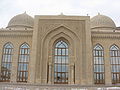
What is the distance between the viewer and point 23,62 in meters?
30.3

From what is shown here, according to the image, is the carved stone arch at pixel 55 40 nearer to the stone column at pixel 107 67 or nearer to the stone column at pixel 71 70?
the stone column at pixel 71 70

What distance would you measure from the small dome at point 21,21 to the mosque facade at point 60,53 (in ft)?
17.0

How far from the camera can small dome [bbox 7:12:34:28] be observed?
36.2 metres

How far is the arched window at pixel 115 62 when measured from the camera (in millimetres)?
29859

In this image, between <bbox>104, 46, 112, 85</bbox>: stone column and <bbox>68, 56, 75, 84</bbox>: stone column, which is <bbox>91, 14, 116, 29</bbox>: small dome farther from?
<bbox>68, 56, 75, 84</bbox>: stone column

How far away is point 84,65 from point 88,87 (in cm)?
769

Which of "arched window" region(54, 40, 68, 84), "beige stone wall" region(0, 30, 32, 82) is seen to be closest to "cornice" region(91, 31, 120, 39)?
"arched window" region(54, 40, 68, 84)

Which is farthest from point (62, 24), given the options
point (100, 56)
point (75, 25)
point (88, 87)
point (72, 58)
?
point (88, 87)

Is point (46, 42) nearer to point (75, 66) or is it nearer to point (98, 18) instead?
point (75, 66)

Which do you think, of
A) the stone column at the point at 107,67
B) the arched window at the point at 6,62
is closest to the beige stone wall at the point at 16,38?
the arched window at the point at 6,62

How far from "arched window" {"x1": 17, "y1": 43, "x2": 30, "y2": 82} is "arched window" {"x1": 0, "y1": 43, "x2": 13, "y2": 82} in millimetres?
1551

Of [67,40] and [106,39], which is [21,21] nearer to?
[67,40]

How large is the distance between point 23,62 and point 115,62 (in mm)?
13944

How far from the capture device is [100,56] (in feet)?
100.0
